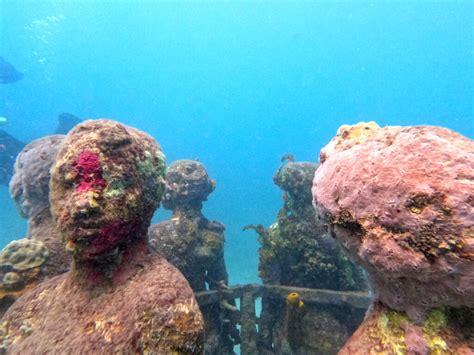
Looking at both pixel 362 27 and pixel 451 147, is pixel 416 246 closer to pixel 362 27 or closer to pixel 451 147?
pixel 451 147

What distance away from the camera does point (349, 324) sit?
6.55m

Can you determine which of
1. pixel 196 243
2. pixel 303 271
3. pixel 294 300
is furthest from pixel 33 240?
pixel 303 271

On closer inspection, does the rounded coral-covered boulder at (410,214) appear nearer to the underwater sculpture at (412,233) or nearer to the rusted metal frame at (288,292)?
the underwater sculpture at (412,233)

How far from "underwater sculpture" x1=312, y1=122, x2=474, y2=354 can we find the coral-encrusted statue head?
195 centimetres

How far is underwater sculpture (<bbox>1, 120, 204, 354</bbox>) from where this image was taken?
2469mm

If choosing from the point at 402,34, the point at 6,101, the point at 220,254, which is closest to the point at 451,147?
the point at 220,254

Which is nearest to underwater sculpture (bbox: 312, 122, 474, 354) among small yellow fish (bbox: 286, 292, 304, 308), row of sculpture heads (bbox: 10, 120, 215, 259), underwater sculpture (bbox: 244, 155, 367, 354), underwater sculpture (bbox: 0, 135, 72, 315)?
row of sculpture heads (bbox: 10, 120, 215, 259)

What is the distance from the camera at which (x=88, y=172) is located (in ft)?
8.92

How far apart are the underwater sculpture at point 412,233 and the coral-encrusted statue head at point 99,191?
1.95 metres

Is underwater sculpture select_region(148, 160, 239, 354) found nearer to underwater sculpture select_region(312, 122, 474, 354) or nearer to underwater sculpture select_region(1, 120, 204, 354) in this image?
underwater sculpture select_region(1, 120, 204, 354)

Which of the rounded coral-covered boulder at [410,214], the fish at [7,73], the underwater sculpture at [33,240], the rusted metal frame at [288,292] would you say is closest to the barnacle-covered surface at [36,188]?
the underwater sculpture at [33,240]

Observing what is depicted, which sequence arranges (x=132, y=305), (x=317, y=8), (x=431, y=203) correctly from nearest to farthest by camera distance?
(x=431, y=203)
(x=132, y=305)
(x=317, y=8)

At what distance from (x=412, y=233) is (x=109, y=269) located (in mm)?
2830

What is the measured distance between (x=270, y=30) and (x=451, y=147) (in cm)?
13559
